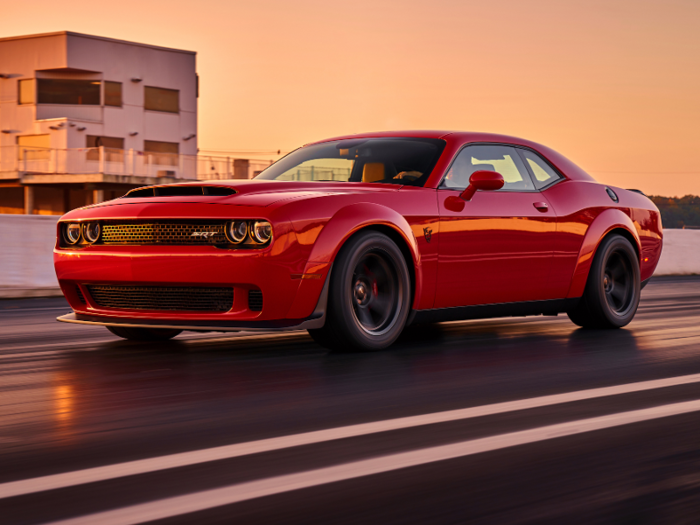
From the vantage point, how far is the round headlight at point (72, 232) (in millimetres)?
6289

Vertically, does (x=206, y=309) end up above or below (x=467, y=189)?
below

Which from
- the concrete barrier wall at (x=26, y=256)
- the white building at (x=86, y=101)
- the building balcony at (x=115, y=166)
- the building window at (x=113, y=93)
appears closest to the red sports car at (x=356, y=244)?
the concrete barrier wall at (x=26, y=256)

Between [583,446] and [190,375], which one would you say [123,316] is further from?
[583,446]

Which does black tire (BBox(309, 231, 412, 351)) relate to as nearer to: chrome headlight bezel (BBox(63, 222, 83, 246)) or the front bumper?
the front bumper

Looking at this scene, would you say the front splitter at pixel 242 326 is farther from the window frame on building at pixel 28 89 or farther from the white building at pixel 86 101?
the window frame on building at pixel 28 89

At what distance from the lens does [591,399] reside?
4.66 metres

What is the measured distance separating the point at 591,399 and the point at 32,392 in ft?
8.68

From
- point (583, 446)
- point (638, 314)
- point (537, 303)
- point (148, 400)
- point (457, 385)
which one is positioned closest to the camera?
point (583, 446)

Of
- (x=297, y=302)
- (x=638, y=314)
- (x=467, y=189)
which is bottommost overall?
(x=638, y=314)

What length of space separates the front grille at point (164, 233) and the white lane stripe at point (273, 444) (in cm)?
198

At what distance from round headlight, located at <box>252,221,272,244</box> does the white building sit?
4365cm

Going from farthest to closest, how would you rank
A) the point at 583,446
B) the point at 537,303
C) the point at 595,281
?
1. the point at 595,281
2. the point at 537,303
3. the point at 583,446

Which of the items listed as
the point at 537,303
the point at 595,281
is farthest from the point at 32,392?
the point at 595,281

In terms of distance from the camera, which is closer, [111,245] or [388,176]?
[111,245]
